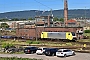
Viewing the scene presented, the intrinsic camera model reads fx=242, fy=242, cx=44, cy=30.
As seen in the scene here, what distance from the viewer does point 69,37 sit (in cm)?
7025

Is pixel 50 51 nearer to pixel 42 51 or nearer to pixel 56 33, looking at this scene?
pixel 42 51

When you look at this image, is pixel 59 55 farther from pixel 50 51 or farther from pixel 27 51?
pixel 27 51

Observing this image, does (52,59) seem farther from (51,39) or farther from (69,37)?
(51,39)

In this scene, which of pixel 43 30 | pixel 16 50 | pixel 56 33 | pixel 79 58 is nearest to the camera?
pixel 79 58

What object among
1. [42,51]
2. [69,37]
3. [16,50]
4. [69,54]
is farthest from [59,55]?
[69,37]

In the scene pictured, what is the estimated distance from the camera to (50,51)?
128ft

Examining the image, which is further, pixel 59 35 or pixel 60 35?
pixel 59 35

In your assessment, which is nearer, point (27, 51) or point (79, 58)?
point (79, 58)

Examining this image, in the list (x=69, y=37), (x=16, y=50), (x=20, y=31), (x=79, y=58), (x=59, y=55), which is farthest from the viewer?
(x=20, y=31)

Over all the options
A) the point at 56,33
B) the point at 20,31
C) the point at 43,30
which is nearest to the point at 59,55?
the point at 56,33

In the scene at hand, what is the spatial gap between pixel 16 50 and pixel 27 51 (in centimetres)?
401

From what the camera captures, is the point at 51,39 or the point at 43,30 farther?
the point at 43,30

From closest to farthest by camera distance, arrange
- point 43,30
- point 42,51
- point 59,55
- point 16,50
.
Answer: point 59,55
point 42,51
point 16,50
point 43,30

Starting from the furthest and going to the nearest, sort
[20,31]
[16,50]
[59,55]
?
[20,31]
[16,50]
[59,55]
